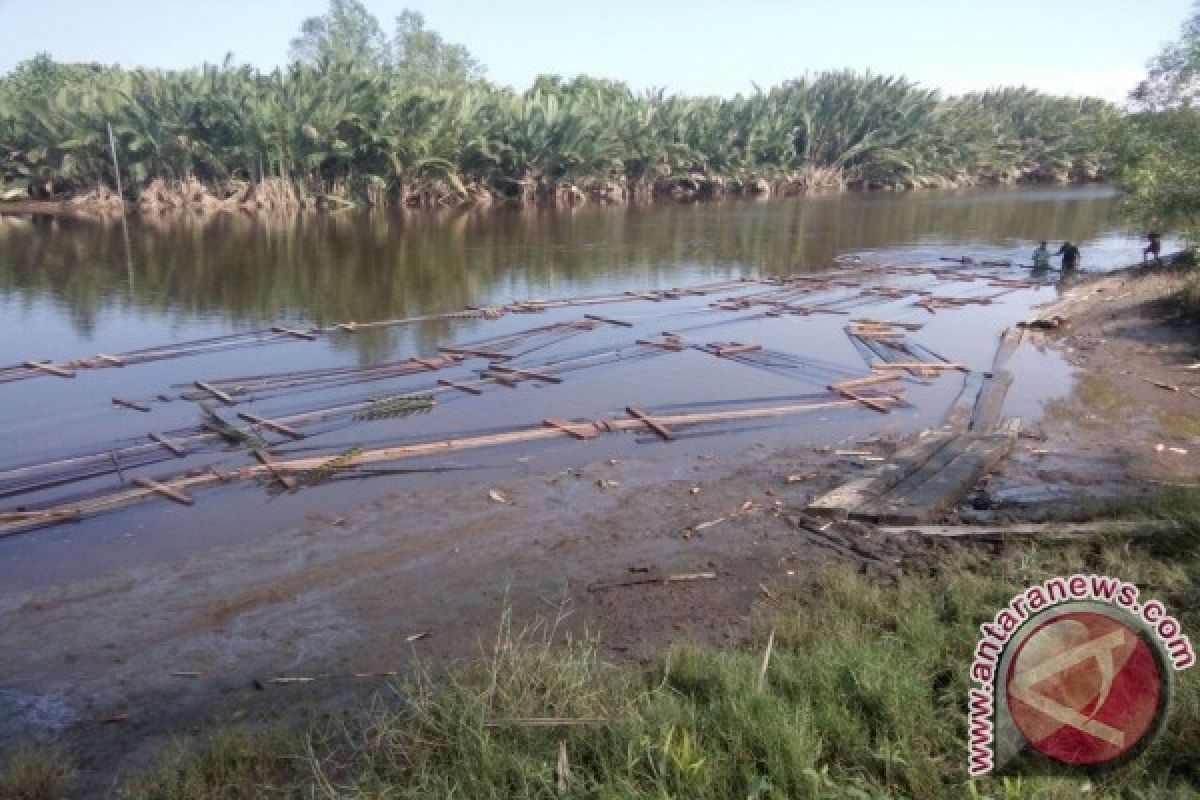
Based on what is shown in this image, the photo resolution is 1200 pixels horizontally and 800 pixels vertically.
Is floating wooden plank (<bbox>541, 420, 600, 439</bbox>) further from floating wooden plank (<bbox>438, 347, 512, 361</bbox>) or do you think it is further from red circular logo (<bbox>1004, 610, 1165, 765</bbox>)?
red circular logo (<bbox>1004, 610, 1165, 765</bbox>)

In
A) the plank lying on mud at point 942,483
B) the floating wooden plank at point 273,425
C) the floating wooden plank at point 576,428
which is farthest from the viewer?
the floating wooden plank at point 576,428

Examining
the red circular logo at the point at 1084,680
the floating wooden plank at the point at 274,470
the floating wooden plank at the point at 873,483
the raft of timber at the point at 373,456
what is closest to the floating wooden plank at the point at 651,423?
the raft of timber at the point at 373,456

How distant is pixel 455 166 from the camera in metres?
33.8

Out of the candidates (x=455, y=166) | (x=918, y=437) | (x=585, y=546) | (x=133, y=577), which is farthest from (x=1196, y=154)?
(x=455, y=166)

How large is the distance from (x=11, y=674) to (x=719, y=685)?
3.89 m

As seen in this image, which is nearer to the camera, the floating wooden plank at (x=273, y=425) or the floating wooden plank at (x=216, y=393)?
the floating wooden plank at (x=273, y=425)

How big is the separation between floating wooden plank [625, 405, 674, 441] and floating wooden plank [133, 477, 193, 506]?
4445 millimetres

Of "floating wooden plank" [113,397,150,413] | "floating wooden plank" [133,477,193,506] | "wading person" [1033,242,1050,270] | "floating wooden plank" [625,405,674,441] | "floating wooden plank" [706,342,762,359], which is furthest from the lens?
"wading person" [1033,242,1050,270]

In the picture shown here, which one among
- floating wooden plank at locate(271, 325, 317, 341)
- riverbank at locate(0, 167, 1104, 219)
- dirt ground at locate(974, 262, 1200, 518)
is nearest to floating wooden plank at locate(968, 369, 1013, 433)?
dirt ground at locate(974, 262, 1200, 518)

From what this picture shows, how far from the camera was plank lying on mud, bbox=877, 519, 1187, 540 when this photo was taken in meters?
5.43

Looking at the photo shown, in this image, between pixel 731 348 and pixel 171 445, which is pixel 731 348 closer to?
pixel 731 348

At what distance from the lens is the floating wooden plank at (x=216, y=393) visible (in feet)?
32.1

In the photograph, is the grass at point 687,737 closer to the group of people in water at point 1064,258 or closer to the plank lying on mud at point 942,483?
the plank lying on mud at point 942,483

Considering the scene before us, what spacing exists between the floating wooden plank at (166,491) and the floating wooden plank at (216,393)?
8.18ft
